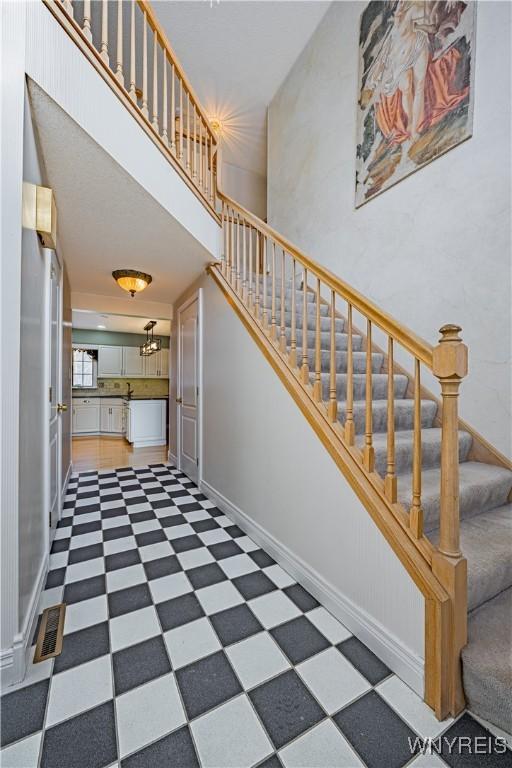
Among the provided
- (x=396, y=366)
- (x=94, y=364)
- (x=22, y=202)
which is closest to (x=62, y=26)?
(x=22, y=202)

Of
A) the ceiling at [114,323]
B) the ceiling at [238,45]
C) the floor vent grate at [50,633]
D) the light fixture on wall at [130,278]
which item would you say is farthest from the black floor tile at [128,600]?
the ceiling at [238,45]

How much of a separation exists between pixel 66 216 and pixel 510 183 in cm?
299

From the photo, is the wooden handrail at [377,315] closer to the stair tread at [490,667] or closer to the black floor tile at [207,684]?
the stair tread at [490,667]

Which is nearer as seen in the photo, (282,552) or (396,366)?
(282,552)

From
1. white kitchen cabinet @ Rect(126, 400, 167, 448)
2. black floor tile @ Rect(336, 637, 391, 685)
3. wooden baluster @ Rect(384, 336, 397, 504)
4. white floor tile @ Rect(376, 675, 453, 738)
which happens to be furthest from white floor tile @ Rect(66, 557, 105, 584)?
white kitchen cabinet @ Rect(126, 400, 167, 448)

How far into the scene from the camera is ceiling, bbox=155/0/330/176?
3.35m

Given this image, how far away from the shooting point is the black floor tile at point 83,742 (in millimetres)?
981

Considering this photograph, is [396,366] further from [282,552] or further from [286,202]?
[286,202]

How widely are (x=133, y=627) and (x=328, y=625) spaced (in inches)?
37.4

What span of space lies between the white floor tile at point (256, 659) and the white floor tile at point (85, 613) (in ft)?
2.31

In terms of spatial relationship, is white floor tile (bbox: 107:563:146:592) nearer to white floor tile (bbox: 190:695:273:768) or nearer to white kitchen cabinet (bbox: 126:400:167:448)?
white floor tile (bbox: 190:695:273:768)

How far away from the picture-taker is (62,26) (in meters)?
1.51

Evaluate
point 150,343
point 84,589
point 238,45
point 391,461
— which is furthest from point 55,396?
point 150,343

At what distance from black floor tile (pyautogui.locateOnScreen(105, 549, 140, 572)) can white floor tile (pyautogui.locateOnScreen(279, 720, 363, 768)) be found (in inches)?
54.5
